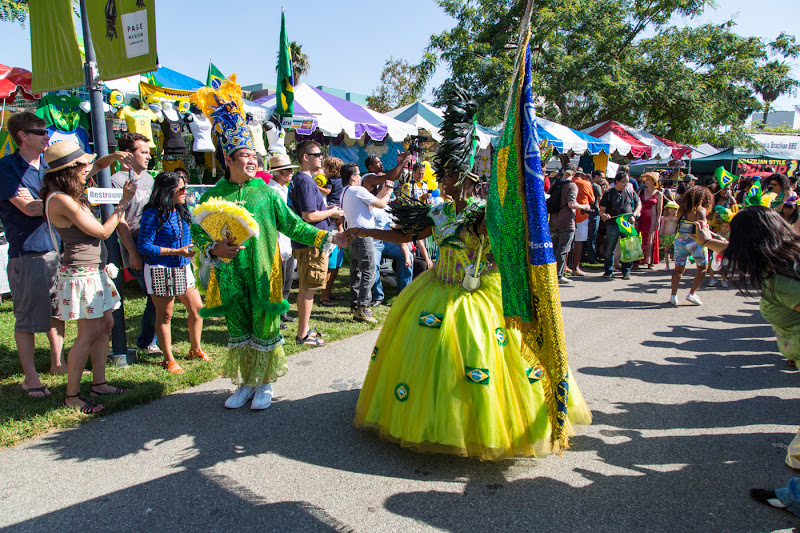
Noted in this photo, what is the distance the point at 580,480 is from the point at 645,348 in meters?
3.15

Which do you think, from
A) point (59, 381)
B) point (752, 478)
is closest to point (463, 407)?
point (752, 478)

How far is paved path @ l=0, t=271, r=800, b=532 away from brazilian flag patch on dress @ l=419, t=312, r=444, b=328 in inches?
33.6

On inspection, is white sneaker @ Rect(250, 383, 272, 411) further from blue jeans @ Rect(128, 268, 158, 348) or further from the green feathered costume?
blue jeans @ Rect(128, 268, 158, 348)

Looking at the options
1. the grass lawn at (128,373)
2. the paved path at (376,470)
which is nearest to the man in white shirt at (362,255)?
the grass lawn at (128,373)

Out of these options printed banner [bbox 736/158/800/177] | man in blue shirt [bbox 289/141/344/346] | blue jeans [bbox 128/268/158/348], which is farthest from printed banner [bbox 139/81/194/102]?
printed banner [bbox 736/158/800/177]

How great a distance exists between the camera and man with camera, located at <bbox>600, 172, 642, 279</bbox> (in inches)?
384

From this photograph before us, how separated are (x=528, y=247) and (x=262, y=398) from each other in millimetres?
2569

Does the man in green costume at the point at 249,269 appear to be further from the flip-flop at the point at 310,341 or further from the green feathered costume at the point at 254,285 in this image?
the flip-flop at the point at 310,341

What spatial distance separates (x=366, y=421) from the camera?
3344 millimetres

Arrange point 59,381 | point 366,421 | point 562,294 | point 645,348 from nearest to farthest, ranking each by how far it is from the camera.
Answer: point 366,421 < point 59,381 < point 645,348 < point 562,294

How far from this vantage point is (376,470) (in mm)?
3088

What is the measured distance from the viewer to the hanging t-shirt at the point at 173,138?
9.17 metres

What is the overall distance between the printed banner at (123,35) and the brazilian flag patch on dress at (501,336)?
3.49 m

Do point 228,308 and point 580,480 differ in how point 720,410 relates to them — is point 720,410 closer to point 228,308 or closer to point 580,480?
point 580,480
